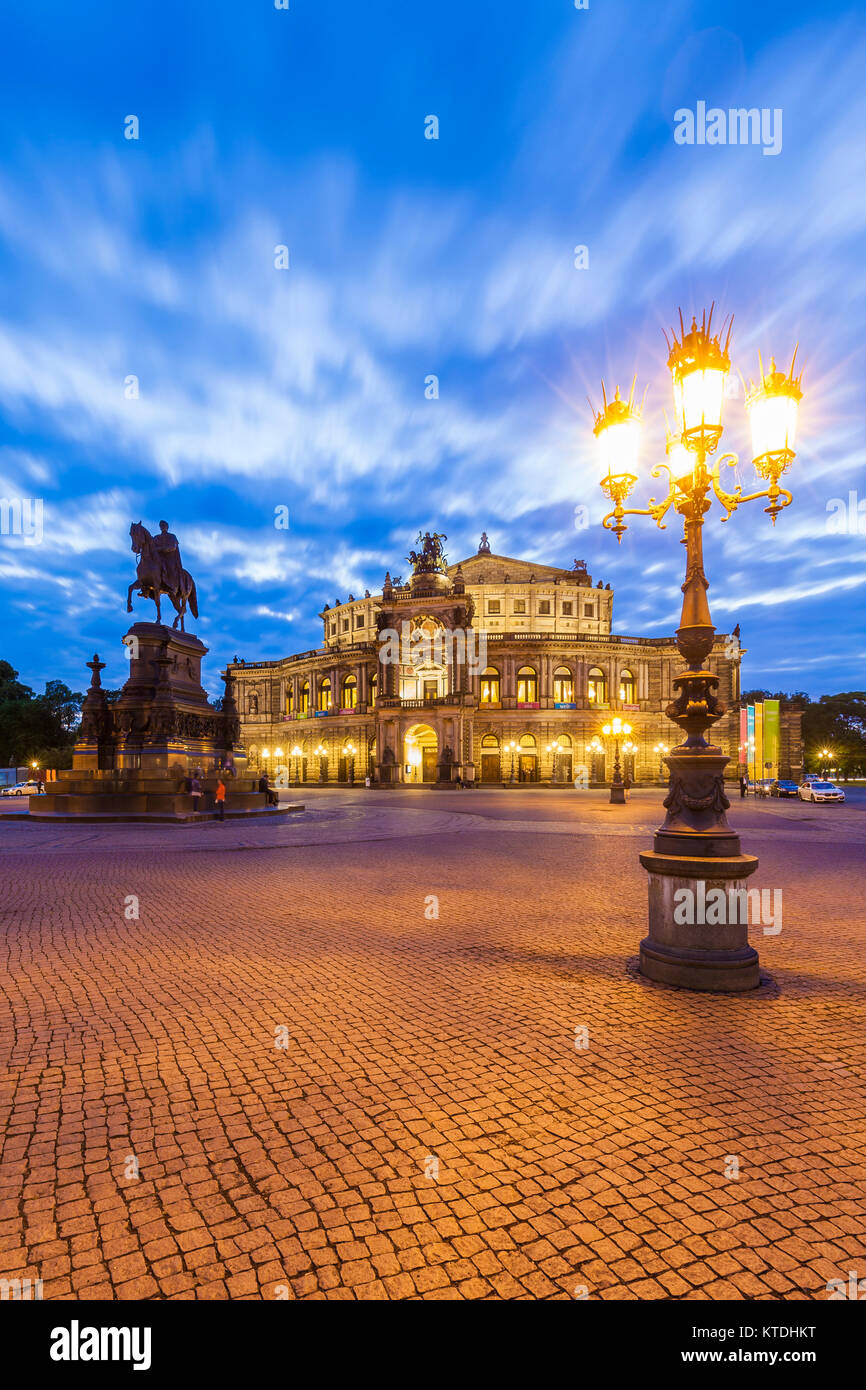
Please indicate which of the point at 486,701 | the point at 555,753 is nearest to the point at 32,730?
the point at 486,701

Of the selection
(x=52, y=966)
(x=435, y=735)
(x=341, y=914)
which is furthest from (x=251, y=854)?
(x=435, y=735)

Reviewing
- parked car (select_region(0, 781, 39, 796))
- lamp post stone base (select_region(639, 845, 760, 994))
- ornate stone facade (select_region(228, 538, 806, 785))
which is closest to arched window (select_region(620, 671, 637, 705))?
ornate stone facade (select_region(228, 538, 806, 785))

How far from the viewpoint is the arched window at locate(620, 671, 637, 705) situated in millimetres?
63375

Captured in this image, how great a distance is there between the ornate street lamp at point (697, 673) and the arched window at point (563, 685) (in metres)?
54.4

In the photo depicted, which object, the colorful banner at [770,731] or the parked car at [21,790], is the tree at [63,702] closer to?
the parked car at [21,790]

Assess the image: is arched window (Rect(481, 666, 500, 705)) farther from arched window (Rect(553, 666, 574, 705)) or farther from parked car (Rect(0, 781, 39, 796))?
parked car (Rect(0, 781, 39, 796))

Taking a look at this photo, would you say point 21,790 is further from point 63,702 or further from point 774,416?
point 774,416

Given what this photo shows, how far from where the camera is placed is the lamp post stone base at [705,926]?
229 inches

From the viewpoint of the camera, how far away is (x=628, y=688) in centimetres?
6388

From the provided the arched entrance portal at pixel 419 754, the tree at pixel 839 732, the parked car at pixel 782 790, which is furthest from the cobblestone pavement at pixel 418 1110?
the tree at pixel 839 732

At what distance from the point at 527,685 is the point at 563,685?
3.62 m
